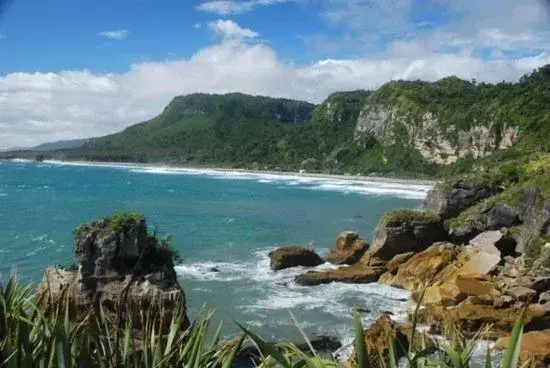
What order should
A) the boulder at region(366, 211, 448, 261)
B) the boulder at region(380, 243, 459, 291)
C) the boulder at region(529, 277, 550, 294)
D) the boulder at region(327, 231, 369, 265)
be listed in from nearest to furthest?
the boulder at region(529, 277, 550, 294) < the boulder at region(380, 243, 459, 291) < the boulder at region(366, 211, 448, 261) < the boulder at region(327, 231, 369, 265)

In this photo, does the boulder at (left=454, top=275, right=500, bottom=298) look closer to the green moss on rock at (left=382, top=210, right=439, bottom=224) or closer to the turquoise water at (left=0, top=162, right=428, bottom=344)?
the turquoise water at (left=0, top=162, right=428, bottom=344)

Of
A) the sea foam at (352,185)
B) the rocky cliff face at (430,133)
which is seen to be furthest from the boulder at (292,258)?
the rocky cliff face at (430,133)

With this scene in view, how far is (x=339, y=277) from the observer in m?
28.3

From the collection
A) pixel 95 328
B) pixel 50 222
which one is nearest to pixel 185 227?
pixel 50 222

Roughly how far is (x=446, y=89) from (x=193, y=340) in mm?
118700

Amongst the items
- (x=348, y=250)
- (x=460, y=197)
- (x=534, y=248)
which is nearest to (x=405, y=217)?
(x=348, y=250)

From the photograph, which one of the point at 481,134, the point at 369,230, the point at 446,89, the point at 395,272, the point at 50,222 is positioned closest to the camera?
the point at 395,272

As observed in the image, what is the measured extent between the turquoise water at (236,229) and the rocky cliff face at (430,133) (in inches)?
523

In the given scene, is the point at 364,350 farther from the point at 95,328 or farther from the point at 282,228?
the point at 282,228

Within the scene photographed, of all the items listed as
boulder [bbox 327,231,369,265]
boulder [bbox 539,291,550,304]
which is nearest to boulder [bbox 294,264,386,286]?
boulder [bbox 327,231,369,265]

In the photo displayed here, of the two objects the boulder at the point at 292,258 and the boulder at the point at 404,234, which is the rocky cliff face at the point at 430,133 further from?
the boulder at the point at 292,258

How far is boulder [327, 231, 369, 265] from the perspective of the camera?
3256cm

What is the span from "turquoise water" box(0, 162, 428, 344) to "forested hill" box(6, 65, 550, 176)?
13796mm

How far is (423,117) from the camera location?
108 meters
